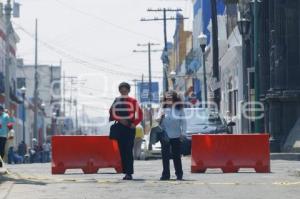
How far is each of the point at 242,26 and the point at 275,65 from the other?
1.69m

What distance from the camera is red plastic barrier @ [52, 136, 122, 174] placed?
18656 millimetres

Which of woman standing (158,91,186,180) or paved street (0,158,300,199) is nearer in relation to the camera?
paved street (0,158,300,199)

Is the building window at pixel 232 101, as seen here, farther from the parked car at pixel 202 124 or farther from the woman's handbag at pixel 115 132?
the woman's handbag at pixel 115 132

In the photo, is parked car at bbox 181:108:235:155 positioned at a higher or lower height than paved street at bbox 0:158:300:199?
higher

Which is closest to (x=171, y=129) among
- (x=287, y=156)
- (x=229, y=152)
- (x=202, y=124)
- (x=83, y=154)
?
(x=229, y=152)

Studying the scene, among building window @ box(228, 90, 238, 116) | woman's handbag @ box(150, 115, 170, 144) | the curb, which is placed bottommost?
the curb

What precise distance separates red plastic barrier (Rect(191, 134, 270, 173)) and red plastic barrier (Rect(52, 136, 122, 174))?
5.38ft

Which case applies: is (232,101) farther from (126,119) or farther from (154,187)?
(154,187)

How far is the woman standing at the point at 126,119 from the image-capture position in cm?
1572

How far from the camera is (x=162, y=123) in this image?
52.7 feet

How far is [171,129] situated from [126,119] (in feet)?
2.72

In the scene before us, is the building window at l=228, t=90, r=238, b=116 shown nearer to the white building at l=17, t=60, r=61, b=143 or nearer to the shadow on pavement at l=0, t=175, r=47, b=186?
the shadow on pavement at l=0, t=175, r=47, b=186

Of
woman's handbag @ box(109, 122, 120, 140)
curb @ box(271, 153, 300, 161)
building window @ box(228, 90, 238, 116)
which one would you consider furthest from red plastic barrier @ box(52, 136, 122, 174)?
building window @ box(228, 90, 238, 116)

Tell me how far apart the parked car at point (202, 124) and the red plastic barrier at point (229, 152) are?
1081 centimetres
